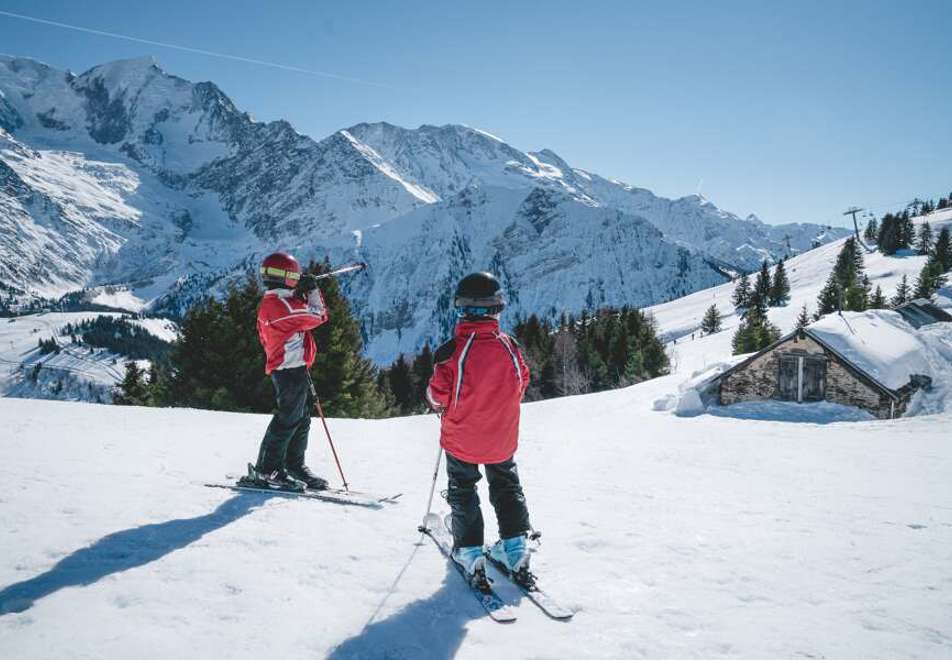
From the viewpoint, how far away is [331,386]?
2302cm

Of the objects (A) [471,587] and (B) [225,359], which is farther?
(B) [225,359]

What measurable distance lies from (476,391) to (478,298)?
0.77 meters

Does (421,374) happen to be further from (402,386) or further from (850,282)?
(850,282)

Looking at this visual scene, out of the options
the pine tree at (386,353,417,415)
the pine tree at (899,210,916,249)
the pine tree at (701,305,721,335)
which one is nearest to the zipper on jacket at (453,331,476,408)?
the pine tree at (386,353,417,415)

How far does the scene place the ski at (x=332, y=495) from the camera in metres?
5.67

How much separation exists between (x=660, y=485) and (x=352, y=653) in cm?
581

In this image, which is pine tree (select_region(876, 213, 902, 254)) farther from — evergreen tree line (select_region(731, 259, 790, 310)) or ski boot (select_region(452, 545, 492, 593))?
ski boot (select_region(452, 545, 492, 593))

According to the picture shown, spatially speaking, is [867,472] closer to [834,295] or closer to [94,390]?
[834,295]

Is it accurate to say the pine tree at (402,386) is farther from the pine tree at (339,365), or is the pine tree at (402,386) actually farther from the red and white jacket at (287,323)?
the red and white jacket at (287,323)

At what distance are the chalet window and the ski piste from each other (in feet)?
76.4

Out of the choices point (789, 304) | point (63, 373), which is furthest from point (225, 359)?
point (63, 373)

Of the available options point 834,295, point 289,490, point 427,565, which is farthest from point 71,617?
point 834,295

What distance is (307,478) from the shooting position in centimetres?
620

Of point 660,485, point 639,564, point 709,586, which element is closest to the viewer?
point 709,586
